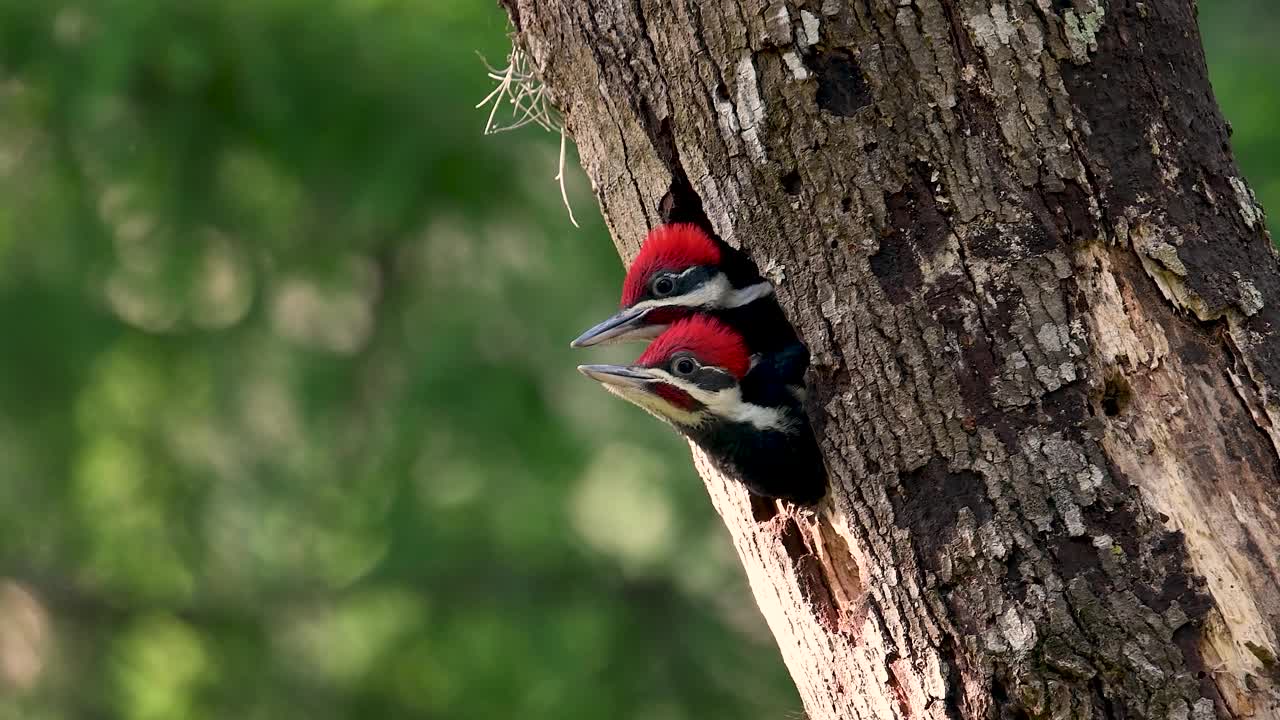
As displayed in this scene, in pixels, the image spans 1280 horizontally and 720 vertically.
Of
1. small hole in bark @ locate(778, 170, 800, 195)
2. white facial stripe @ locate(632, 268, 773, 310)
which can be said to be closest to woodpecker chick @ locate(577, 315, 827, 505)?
white facial stripe @ locate(632, 268, 773, 310)

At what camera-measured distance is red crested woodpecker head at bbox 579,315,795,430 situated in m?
3.05

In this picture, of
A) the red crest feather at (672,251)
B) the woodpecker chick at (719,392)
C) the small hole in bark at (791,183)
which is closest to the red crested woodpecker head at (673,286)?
the red crest feather at (672,251)

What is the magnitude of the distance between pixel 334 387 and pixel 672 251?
4565mm

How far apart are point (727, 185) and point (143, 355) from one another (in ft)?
17.9

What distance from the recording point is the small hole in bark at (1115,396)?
2.44 m

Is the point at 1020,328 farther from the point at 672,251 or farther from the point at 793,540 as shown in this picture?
the point at 672,251

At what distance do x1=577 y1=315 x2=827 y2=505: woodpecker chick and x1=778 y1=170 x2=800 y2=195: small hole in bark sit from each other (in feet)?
1.74

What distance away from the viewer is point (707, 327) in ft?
10.3

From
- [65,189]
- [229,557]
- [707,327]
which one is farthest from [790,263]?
[229,557]

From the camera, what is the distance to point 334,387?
7.48m

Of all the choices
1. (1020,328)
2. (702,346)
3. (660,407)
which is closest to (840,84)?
(1020,328)

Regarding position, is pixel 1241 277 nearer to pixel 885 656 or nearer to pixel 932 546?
pixel 932 546

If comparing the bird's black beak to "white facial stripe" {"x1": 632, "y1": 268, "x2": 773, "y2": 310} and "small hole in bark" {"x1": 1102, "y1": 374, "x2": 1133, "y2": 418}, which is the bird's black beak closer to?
"white facial stripe" {"x1": 632, "y1": 268, "x2": 773, "y2": 310}

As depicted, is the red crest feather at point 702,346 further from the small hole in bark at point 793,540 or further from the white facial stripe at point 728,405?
the small hole in bark at point 793,540
